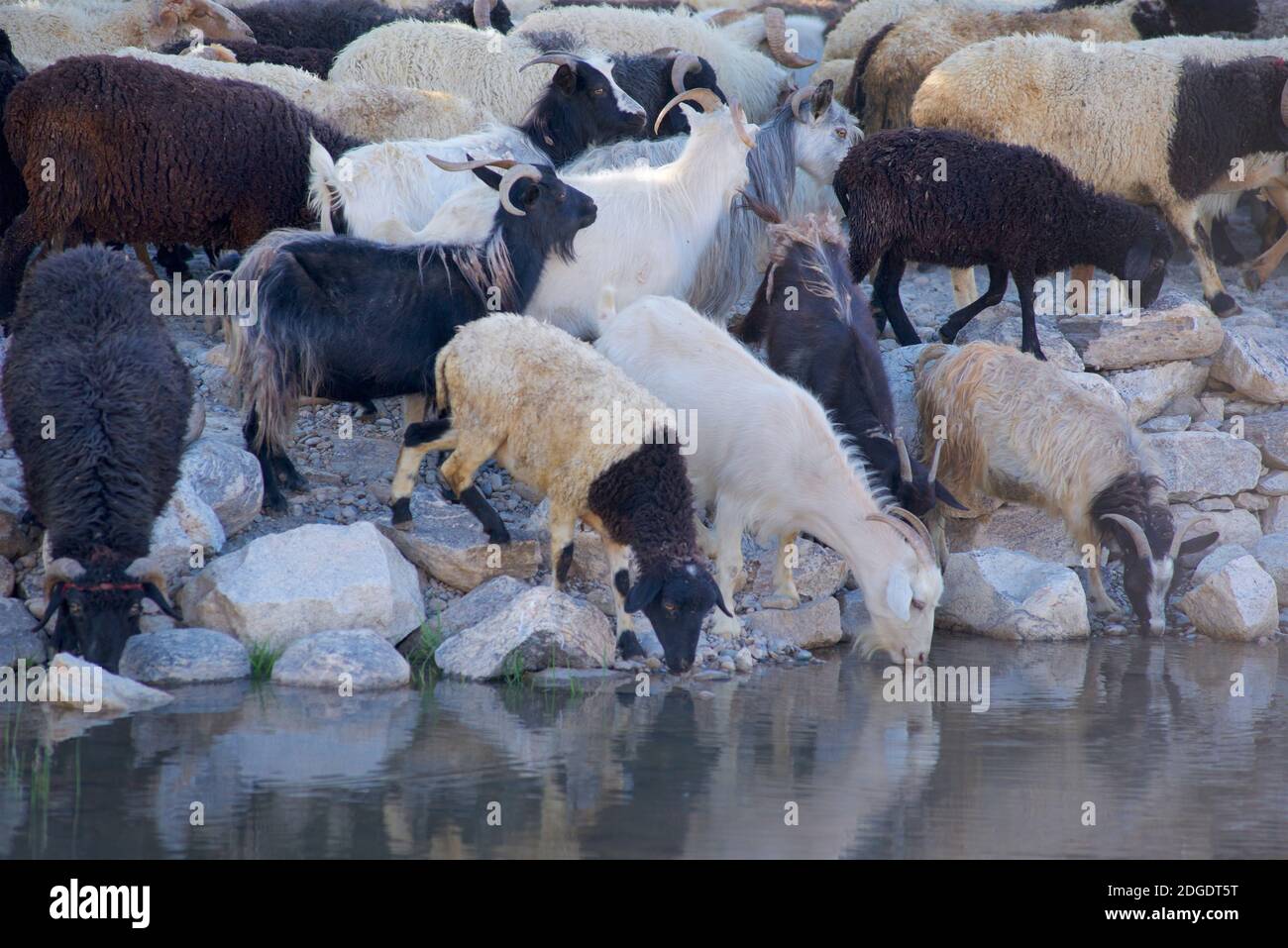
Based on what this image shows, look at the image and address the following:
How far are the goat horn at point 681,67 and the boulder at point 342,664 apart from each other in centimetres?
516

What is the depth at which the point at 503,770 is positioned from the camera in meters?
5.66

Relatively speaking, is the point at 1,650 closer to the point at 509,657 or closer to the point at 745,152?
the point at 509,657

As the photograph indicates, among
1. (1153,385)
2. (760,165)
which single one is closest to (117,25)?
(760,165)

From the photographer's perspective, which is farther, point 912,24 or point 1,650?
point 912,24

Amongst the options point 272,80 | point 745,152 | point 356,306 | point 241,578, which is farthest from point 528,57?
point 241,578

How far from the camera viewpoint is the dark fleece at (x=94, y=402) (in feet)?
22.5

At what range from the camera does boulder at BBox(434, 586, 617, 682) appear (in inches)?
277

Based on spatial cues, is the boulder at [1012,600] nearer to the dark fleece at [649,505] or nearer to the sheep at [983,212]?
the sheep at [983,212]

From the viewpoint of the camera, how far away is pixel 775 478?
25.1 ft

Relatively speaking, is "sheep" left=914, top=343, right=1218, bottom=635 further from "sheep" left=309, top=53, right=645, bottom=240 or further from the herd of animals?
"sheep" left=309, top=53, right=645, bottom=240

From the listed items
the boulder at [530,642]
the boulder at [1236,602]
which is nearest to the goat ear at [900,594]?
the boulder at [530,642]

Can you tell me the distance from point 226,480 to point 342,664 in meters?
1.40

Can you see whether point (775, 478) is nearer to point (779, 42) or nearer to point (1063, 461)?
point (1063, 461)

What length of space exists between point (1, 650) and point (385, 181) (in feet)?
11.5
